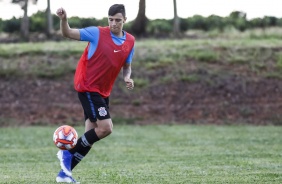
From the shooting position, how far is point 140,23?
2916cm

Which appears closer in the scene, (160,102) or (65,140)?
(65,140)

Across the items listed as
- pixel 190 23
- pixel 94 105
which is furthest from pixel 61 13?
pixel 190 23

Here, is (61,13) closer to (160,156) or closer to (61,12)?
(61,12)

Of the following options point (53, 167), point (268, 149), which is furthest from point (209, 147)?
point (53, 167)

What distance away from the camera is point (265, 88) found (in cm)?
2269

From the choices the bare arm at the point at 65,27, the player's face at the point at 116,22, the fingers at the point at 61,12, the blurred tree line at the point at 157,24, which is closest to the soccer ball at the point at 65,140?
the bare arm at the point at 65,27

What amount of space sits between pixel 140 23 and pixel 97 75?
21326 mm

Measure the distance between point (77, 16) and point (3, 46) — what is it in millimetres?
4799

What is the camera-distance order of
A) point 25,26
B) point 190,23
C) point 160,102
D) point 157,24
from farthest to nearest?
point 190,23, point 157,24, point 25,26, point 160,102

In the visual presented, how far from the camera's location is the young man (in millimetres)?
7984

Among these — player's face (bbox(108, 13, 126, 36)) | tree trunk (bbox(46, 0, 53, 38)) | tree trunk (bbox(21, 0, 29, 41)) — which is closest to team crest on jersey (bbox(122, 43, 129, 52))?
player's face (bbox(108, 13, 126, 36))

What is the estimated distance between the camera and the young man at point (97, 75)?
7984 mm

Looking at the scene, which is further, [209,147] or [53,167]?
[209,147]

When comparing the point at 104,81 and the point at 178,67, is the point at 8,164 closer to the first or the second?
the point at 104,81
